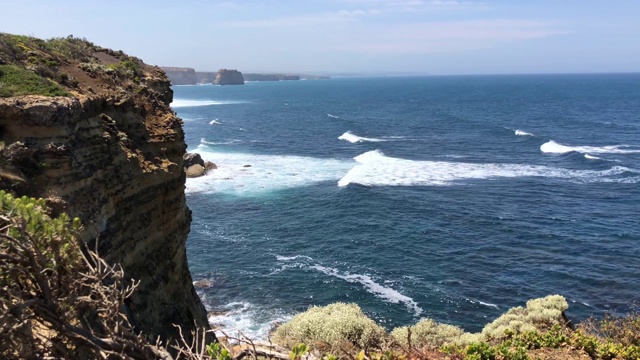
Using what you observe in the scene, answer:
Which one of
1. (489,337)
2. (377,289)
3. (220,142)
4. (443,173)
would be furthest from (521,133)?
(489,337)

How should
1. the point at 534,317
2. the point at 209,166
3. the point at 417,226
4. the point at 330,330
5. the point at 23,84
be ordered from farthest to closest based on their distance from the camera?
the point at 209,166 → the point at 417,226 → the point at 534,317 → the point at 330,330 → the point at 23,84

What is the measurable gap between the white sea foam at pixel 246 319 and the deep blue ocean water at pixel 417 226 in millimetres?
160

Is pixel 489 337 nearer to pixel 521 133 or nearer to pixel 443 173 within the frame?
pixel 443 173

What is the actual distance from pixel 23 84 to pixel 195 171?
2102 inches

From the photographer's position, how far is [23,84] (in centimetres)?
1752

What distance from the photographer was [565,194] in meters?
58.6

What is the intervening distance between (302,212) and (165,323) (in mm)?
34455

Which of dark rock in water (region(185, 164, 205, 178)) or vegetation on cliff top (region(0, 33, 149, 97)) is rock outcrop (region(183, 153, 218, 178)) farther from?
vegetation on cliff top (region(0, 33, 149, 97))

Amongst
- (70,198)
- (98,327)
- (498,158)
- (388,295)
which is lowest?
(388,295)

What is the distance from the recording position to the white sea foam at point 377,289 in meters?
35.5

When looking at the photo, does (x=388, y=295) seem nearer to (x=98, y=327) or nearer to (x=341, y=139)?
(x=98, y=327)

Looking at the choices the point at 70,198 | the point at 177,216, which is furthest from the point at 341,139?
the point at 70,198

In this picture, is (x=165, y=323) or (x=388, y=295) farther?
(x=388, y=295)

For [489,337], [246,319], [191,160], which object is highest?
[191,160]
